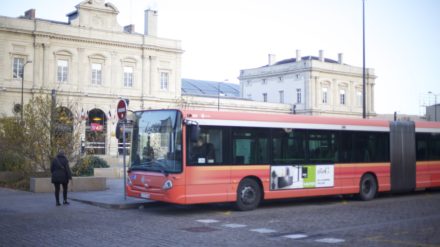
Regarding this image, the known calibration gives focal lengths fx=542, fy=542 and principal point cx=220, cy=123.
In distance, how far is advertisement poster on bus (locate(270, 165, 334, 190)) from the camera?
16797 millimetres

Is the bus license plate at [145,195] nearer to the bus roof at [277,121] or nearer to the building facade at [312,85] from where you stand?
the bus roof at [277,121]

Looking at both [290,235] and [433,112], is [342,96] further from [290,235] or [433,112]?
[290,235]

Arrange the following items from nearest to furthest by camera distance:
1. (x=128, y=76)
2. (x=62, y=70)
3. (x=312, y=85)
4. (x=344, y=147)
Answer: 1. (x=344, y=147)
2. (x=62, y=70)
3. (x=128, y=76)
4. (x=312, y=85)

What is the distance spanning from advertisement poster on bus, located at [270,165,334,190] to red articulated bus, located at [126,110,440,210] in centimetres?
3

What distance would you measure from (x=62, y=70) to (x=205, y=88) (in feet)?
105

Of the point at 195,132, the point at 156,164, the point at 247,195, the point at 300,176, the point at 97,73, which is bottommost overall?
the point at 247,195

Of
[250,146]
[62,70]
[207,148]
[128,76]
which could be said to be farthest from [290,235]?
[128,76]

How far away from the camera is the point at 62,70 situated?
197ft

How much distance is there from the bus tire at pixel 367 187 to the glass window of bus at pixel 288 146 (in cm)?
322

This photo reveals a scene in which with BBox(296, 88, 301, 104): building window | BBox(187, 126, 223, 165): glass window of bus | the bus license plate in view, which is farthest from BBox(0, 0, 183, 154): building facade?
BBox(187, 126, 223, 165): glass window of bus

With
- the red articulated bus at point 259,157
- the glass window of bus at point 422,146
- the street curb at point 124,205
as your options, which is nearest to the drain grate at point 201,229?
the red articulated bus at point 259,157

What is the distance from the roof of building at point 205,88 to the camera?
83762mm

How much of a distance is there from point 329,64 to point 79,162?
2703 inches

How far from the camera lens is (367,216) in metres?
14.8
